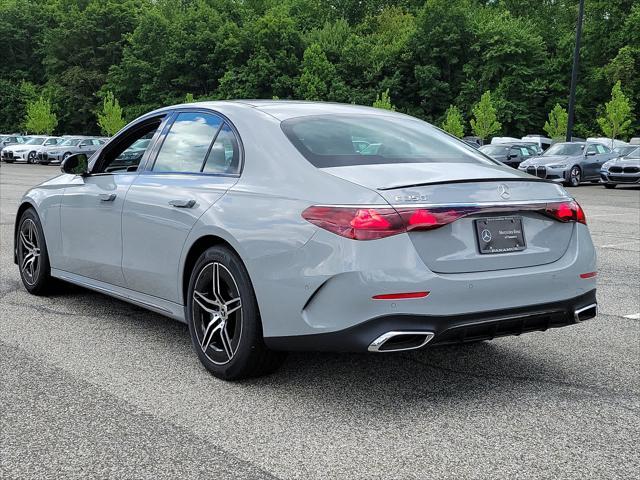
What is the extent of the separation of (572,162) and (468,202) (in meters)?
24.3

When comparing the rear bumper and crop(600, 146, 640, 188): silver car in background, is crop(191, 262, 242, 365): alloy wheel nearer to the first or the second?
the rear bumper

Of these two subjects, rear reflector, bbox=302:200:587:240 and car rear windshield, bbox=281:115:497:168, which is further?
car rear windshield, bbox=281:115:497:168

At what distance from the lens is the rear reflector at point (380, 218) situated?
146 inches

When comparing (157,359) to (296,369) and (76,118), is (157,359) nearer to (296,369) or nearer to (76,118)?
(296,369)

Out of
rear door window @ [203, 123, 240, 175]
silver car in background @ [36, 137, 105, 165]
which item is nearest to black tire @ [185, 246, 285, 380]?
rear door window @ [203, 123, 240, 175]

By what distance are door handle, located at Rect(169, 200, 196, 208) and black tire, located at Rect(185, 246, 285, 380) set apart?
326mm

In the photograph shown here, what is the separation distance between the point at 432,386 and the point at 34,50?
91863 millimetres

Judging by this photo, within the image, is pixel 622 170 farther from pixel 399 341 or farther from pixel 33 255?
pixel 399 341

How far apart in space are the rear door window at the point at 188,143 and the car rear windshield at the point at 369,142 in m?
0.60

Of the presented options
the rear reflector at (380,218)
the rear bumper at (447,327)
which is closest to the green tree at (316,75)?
the rear bumper at (447,327)

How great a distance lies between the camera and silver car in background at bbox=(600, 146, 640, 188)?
25.2 metres

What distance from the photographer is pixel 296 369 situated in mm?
4613

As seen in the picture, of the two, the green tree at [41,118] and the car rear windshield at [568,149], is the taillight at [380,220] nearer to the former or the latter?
the car rear windshield at [568,149]

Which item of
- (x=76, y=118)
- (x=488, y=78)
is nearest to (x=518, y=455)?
(x=488, y=78)
